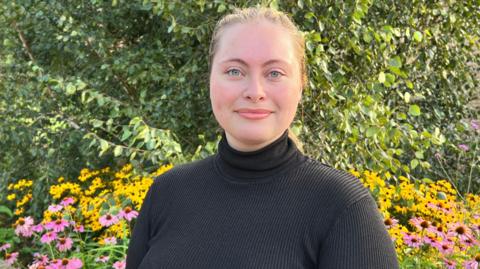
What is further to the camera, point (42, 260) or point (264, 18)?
point (42, 260)

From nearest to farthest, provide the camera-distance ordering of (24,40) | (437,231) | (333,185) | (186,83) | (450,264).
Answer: (333,185), (450,264), (437,231), (186,83), (24,40)

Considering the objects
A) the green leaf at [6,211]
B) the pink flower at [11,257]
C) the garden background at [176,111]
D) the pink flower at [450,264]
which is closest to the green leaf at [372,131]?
the garden background at [176,111]

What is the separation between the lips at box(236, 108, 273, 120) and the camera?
1.20 m

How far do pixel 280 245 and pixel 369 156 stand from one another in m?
2.27

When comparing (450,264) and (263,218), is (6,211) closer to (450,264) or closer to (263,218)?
(450,264)

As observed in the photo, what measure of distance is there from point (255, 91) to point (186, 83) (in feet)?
7.49

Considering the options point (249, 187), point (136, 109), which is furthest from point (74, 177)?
point (249, 187)

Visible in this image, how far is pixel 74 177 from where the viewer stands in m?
3.92

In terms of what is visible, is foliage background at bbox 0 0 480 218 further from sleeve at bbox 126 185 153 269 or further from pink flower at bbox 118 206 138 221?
sleeve at bbox 126 185 153 269

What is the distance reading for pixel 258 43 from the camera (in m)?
1.20

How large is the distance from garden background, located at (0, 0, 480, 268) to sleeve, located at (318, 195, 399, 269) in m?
1.49

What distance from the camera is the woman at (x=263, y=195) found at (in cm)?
110

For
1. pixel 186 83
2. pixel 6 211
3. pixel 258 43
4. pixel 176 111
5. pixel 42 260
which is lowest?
pixel 6 211

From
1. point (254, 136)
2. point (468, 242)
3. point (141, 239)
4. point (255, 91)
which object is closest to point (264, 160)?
point (254, 136)
